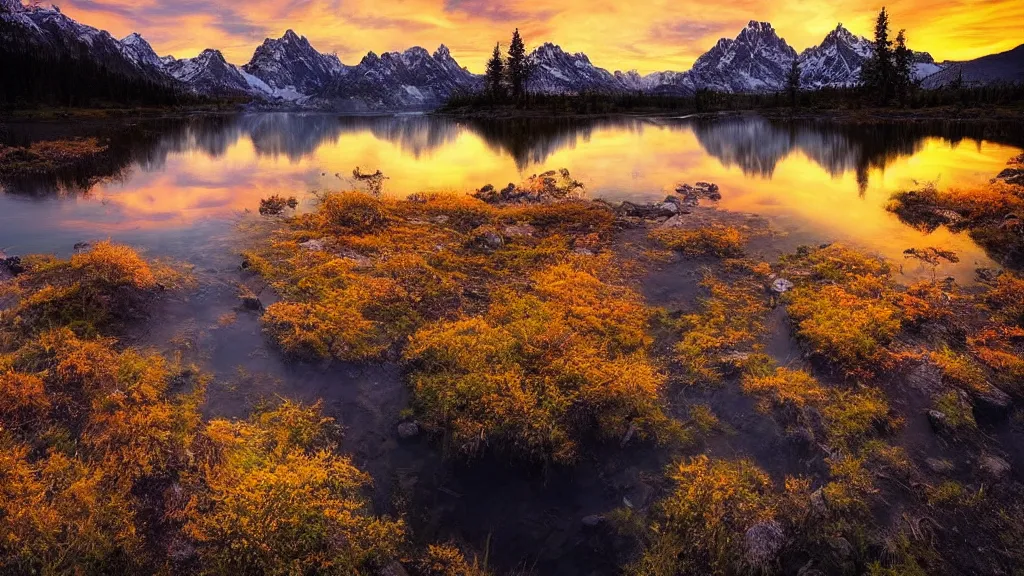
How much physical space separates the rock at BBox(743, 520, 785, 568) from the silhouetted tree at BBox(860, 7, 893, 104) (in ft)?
387

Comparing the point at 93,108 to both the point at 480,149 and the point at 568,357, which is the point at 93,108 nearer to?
the point at 480,149

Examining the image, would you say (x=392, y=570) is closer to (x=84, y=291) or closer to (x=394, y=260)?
(x=394, y=260)

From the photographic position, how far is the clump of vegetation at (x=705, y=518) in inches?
298

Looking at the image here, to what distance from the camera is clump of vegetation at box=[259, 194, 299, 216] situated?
25984mm

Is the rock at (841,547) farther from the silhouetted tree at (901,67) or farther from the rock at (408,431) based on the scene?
the silhouetted tree at (901,67)

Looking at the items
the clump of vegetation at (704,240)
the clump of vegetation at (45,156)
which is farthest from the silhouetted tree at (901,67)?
the clump of vegetation at (45,156)

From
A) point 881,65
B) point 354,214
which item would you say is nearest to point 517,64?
point 881,65

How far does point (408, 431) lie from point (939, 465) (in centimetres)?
990

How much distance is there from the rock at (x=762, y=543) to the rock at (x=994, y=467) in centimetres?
455

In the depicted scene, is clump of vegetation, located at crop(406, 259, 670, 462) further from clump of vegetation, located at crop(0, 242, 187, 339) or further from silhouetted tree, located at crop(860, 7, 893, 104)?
silhouetted tree, located at crop(860, 7, 893, 104)

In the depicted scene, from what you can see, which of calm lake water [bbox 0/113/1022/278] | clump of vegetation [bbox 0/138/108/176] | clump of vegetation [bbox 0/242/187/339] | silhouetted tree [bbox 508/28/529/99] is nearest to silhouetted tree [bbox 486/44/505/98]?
silhouetted tree [bbox 508/28/529/99]

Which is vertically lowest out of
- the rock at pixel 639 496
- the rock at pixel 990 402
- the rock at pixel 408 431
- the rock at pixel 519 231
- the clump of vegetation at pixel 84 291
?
the rock at pixel 639 496

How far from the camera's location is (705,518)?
8094mm

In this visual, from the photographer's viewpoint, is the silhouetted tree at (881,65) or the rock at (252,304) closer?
the rock at (252,304)
